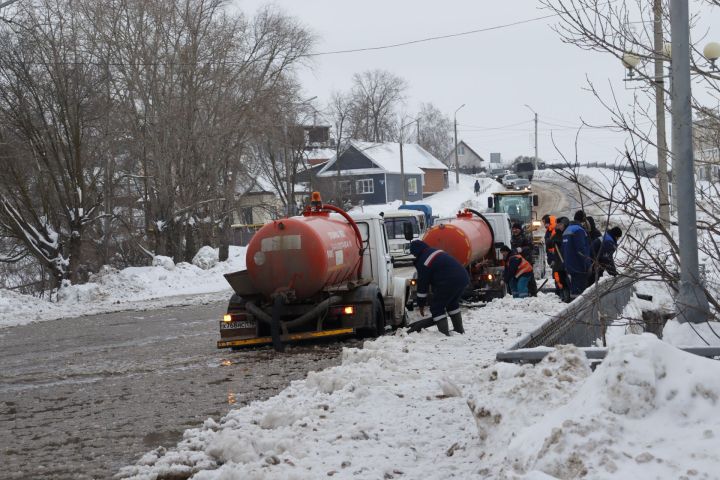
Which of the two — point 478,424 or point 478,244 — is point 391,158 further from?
point 478,424

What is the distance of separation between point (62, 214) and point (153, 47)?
1072 centimetres

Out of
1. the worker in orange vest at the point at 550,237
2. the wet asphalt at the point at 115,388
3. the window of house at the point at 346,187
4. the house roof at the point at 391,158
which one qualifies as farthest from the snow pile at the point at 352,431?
the house roof at the point at 391,158

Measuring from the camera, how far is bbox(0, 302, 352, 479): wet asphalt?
28.3ft

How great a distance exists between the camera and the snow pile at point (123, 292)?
86.4 feet

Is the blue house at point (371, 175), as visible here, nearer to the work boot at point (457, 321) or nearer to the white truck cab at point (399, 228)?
the white truck cab at point (399, 228)

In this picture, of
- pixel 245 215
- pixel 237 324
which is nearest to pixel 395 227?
pixel 237 324

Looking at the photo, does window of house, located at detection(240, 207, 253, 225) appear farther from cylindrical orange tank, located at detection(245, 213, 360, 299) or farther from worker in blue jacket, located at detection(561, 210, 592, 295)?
cylindrical orange tank, located at detection(245, 213, 360, 299)

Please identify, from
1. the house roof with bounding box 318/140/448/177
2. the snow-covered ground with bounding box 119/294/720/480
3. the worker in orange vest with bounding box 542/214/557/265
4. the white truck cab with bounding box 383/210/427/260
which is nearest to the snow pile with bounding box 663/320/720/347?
the snow-covered ground with bounding box 119/294/720/480

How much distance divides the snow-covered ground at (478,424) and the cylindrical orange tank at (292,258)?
387cm

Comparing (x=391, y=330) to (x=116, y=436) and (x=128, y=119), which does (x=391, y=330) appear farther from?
(x=128, y=119)

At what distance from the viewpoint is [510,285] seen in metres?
21.6

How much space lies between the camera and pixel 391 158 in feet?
300

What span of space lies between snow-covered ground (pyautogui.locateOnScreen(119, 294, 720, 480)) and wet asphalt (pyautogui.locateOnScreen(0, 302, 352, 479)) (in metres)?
0.79

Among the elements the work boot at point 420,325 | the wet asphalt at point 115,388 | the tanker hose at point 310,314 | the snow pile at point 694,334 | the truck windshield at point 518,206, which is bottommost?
the wet asphalt at point 115,388
